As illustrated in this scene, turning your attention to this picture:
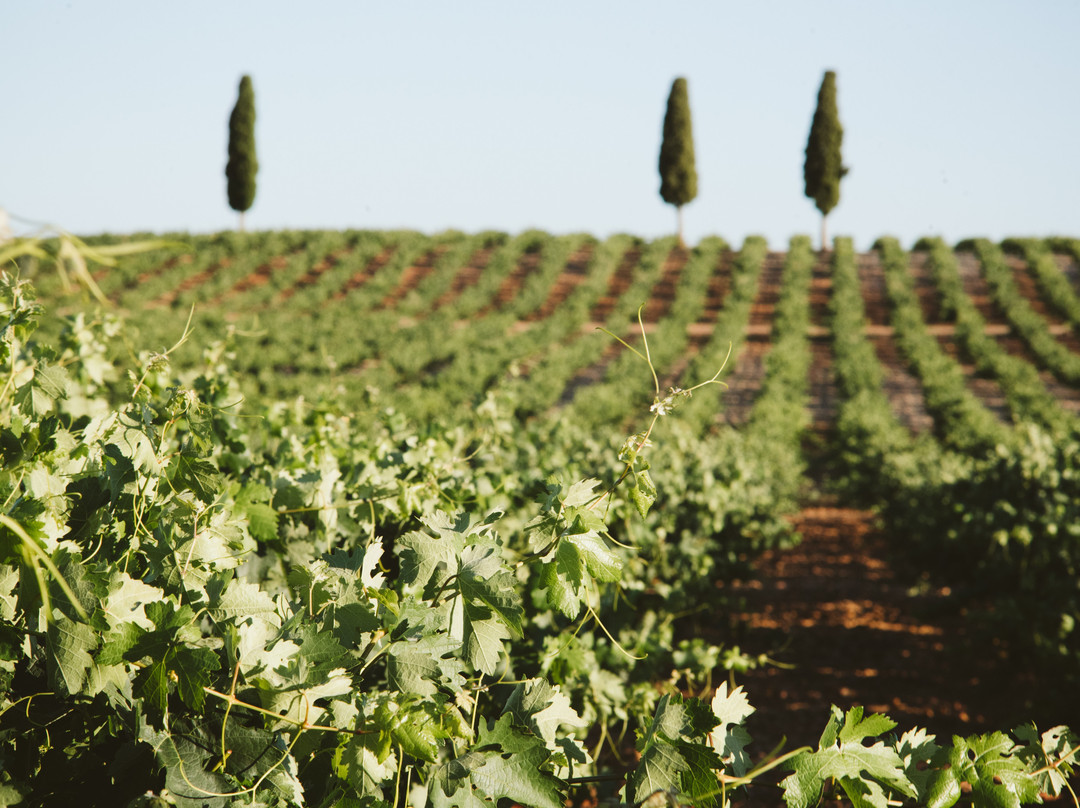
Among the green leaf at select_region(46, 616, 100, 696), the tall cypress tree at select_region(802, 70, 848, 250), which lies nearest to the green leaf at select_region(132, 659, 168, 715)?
the green leaf at select_region(46, 616, 100, 696)

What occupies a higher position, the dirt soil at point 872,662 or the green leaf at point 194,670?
the green leaf at point 194,670

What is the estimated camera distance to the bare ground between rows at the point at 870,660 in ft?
17.9

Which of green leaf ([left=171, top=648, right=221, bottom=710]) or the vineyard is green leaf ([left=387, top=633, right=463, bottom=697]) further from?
green leaf ([left=171, top=648, right=221, bottom=710])

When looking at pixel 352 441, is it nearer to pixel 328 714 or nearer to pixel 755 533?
pixel 328 714

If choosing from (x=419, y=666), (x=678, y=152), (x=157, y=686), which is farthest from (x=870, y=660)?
(x=678, y=152)

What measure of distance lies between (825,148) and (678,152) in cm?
677

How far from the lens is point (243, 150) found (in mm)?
36375

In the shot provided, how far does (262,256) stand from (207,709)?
39.7 metres

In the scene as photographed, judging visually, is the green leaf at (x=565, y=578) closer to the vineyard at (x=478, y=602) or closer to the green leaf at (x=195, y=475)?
the vineyard at (x=478, y=602)

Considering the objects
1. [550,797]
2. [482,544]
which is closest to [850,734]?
[550,797]

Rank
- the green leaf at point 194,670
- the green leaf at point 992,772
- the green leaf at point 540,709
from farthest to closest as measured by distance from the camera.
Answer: the green leaf at point 540,709, the green leaf at point 992,772, the green leaf at point 194,670

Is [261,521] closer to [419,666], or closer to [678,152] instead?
[419,666]

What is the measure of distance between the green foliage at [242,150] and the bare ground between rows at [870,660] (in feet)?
115

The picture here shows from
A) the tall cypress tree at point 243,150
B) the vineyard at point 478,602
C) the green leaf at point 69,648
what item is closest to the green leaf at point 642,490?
the vineyard at point 478,602
